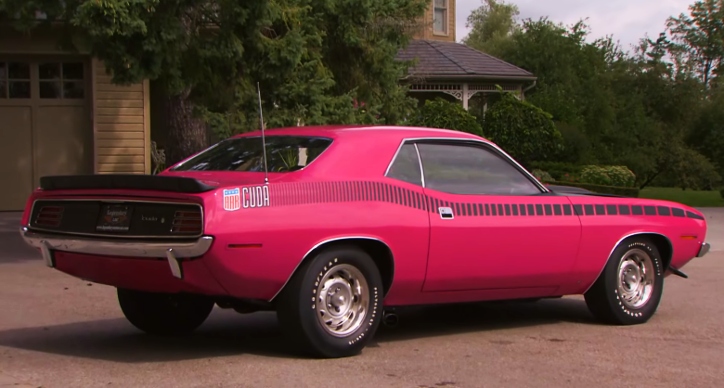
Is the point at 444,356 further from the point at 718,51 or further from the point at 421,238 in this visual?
the point at 718,51

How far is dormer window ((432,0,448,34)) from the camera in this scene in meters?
29.9

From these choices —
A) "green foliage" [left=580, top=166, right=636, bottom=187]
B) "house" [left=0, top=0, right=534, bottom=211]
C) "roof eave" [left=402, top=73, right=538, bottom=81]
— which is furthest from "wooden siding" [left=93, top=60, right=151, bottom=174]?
"green foliage" [left=580, top=166, right=636, bottom=187]

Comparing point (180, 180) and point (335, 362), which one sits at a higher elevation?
point (180, 180)

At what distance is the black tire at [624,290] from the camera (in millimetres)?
8023

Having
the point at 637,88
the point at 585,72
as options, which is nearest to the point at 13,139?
the point at 585,72

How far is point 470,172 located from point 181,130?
302 inches

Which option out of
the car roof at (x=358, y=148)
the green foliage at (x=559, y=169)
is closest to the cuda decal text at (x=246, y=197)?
the car roof at (x=358, y=148)

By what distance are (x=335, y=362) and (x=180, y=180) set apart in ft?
4.94

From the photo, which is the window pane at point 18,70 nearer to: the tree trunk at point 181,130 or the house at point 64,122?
the house at point 64,122

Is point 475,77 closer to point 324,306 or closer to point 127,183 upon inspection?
point 324,306

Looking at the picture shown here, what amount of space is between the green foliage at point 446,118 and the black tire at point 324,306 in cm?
1508

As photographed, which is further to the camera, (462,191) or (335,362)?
(462,191)

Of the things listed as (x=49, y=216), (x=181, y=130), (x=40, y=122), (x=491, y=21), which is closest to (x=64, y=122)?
(x=40, y=122)

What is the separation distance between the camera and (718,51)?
5969cm
